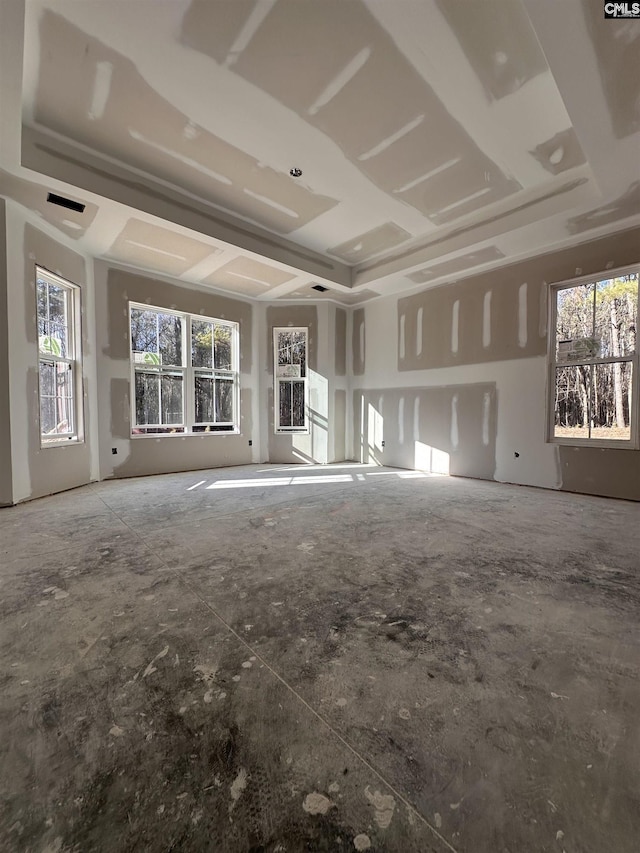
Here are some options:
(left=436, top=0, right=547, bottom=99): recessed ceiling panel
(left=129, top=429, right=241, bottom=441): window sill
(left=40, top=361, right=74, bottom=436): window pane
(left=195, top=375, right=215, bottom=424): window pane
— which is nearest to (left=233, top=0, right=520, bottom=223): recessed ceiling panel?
(left=436, top=0, right=547, bottom=99): recessed ceiling panel

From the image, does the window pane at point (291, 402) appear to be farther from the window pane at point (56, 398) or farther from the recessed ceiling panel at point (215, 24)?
the recessed ceiling panel at point (215, 24)

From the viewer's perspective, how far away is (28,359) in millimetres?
4254

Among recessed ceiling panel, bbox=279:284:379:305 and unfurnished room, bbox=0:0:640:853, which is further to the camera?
recessed ceiling panel, bbox=279:284:379:305

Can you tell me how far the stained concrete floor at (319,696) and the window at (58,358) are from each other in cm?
274

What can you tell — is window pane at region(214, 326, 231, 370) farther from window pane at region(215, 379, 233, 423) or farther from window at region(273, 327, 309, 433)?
window at region(273, 327, 309, 433)

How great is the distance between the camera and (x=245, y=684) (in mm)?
1346

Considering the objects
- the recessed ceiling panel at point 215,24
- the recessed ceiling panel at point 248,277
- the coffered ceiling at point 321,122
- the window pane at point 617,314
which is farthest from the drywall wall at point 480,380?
the recessed ceiling panel at point 215,24

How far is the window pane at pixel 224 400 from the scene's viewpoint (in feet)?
22.3

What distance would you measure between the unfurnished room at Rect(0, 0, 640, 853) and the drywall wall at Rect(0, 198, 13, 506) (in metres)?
0.03

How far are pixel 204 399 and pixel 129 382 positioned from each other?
1.29 meters

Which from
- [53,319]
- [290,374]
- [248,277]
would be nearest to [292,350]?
[290,374]

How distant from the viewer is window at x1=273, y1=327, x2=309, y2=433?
7328 millimetres

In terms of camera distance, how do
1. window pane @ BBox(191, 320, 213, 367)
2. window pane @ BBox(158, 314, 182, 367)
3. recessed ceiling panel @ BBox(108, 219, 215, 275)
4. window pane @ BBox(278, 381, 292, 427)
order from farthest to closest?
window pane @ BBox(278, 381, 292, 427), window pane @ BBox(191, 320, 213, 367), window pane @ BBox(158, 314, 182, 367), recessed ceiling panel @ BBox(108, 219, 215, 275)

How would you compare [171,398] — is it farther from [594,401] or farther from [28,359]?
[594,401]
